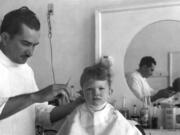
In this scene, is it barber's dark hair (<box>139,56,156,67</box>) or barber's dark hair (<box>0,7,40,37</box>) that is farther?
barber's dark hair (<box>139,56,156,67</box>)

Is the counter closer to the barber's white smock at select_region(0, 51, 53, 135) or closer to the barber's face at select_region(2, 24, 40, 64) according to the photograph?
the barber's white smock at select_region(0, 51, 53, 135)

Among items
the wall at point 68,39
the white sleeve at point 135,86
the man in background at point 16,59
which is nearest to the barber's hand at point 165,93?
the white sleeve at point 135,86

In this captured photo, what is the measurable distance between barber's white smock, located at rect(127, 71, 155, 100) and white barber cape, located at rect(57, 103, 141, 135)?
748mm

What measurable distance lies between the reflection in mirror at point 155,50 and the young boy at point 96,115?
746 millimetres

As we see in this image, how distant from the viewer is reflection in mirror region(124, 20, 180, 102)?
8.44 ft

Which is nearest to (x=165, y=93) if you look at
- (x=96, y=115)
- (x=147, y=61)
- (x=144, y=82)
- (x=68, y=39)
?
(x=144, y=82)

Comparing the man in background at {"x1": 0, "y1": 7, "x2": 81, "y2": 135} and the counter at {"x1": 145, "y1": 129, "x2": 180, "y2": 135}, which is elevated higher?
the man in background at {"x1": 0, "y1": 7, "x2": 81, "y2": 135}

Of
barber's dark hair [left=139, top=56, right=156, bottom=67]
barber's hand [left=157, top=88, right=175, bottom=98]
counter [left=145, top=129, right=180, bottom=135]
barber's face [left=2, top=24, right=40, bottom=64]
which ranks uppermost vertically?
barber's face [left=2, top=24, right=40, bottom=64]

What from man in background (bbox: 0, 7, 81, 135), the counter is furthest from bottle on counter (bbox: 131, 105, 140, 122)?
man in background (bbox: 0, 7, 81, 135)

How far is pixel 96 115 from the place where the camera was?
1.92m

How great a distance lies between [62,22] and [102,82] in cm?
138

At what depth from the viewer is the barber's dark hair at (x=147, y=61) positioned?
2.62 meters

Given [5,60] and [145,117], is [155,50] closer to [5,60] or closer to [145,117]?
[145,117]

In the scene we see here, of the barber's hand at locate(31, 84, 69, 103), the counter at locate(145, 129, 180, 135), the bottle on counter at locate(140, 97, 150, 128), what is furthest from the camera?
the bottle on counter at locate(140, 97, 150, 128)
